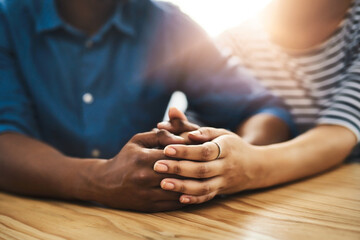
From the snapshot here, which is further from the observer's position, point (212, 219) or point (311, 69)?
point (311, 69)

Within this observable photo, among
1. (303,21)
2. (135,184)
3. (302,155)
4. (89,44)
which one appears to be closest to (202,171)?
(135,184)

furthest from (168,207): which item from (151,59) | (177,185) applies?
(151,59)

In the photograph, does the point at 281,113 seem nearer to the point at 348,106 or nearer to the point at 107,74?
the point at 348,106

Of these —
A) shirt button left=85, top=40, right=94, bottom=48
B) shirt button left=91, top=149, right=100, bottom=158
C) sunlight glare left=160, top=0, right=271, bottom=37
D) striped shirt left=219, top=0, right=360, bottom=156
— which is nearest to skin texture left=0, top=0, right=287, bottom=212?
shirt button left=91, top=149, right=100, bottom=158

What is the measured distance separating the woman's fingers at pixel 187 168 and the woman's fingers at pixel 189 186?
0.4 inches

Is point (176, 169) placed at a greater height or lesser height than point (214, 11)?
lesser

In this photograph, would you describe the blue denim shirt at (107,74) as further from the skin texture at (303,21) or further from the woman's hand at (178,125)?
the woman's hand at (178,125)

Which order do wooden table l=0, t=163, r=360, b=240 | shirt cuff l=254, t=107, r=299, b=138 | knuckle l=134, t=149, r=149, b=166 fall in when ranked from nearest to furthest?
wooden table l=0, t=163, r=360, b=240 < knuckle l=134, t=149, r=149, b=166 < shirt cuff l=254, t=107, r=299, b=138

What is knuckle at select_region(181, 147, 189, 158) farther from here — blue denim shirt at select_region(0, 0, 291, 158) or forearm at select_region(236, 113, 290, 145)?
blue denim shirt at select_region(0, 0, 291, 158)

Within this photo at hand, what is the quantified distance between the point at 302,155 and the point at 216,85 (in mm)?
342

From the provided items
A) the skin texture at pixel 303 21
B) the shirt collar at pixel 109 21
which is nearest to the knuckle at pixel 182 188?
the shirt collar at pixel 109 21

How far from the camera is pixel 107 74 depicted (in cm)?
96

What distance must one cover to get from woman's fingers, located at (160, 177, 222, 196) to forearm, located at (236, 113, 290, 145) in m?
0.26

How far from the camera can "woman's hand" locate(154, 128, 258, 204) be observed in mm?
547
